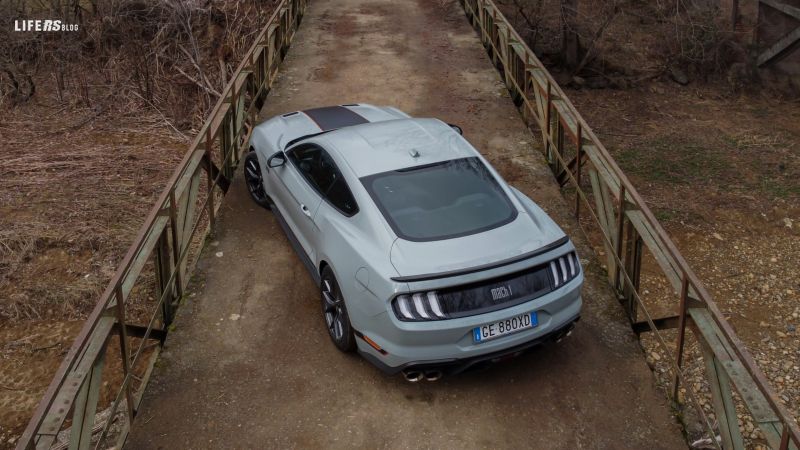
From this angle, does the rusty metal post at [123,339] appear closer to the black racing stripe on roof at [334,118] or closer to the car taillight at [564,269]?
the car taillight at [564,269]

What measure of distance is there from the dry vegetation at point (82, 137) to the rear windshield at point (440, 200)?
4955mm

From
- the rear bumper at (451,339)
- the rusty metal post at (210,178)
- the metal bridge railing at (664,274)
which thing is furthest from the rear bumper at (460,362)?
the rusty metal post at (210,178)

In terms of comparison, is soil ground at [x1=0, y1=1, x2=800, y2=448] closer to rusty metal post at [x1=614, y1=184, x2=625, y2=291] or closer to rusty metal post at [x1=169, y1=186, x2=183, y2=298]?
rusty metal post at [x1=614, y1=184, x2=625, y2=291]

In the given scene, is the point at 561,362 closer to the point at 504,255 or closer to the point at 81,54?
the point at 504,255

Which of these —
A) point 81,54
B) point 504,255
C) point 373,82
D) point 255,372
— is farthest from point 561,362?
point 81,54

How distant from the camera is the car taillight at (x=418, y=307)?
221 inches

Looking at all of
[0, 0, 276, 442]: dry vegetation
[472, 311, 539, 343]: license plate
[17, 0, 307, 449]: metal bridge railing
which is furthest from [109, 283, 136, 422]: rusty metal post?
[0, 0, 276, 442]: dry vegetation

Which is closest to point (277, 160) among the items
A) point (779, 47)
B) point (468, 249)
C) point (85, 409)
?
point (468, 249)

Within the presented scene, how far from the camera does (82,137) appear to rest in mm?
14828

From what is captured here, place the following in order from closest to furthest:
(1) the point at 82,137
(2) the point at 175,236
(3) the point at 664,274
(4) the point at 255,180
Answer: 1. (2) the point at 175,236
2. (3) the point at 664,274
3. (4) the point at 255,180
4. (1) the point at 82,137

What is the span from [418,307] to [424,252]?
1.48 feet

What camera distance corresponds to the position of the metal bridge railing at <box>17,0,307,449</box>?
189 inches

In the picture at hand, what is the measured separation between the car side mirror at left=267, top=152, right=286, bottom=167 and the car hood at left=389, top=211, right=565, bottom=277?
220 cm

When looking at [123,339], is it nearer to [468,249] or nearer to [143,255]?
[143,255]
